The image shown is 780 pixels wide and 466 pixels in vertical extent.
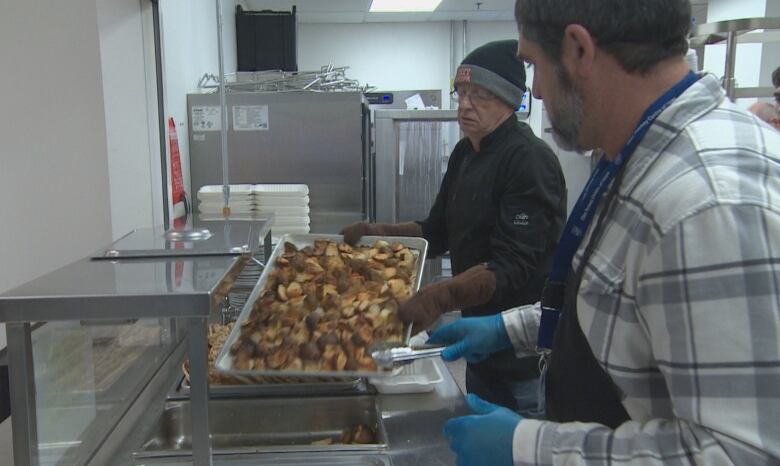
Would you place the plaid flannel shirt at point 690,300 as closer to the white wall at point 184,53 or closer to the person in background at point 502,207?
the person in background at point 502,207

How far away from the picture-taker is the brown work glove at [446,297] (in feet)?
4.01

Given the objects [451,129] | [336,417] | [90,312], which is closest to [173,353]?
[336,417]

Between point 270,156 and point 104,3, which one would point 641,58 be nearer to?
point 104,3

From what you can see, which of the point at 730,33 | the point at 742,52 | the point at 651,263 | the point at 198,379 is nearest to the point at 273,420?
the point at 198,379

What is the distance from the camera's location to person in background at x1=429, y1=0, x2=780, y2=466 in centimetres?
57

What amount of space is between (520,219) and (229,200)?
→ 120 centimetres

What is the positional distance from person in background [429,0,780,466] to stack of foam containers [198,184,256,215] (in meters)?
1.64

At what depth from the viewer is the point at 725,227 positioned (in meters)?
0.58

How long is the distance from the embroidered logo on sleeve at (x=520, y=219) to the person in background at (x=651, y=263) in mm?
618

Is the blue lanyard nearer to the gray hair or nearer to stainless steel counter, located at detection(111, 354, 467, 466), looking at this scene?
the gray hair

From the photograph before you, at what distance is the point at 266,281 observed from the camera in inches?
54.4

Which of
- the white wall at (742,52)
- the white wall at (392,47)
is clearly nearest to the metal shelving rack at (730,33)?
the white wall at (742,52)

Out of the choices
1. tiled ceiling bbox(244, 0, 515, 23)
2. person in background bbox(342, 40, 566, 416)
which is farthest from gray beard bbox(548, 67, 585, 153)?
tiled ceiling bbox(244, 0, 515, 23)

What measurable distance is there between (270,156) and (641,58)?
2123mm
